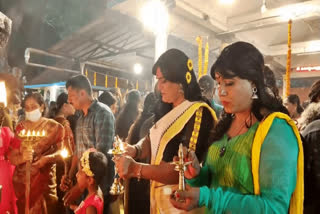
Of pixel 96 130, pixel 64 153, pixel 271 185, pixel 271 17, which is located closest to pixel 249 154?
pixel 271 185

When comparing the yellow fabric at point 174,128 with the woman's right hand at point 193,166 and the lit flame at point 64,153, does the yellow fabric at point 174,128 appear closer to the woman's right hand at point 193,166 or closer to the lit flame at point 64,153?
the woman's right hand at point 193,166

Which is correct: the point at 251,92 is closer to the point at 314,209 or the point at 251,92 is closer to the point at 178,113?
the point at 178,113

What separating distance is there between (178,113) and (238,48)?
910 mm

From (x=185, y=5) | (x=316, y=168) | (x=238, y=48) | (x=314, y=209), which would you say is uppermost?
(x=185, y=5)

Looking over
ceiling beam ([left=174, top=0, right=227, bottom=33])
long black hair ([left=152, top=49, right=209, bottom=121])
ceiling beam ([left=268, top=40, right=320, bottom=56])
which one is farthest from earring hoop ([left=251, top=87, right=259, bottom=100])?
ceiling beam ([left=268, top=40, right=320, bottom=56])

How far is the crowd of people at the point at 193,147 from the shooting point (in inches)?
43.9

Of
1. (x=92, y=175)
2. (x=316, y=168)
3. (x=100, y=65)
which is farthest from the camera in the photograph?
(x=100, y=65)

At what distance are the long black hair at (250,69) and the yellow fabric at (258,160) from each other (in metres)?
0.10

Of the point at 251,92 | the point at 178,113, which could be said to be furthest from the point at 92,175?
the point at 251,92

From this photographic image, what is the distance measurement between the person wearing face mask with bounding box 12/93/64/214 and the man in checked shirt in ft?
1.44

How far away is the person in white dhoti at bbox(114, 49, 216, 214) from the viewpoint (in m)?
1.89

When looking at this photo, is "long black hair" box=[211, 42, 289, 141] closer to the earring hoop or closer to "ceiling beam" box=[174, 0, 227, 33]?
the earring hoop

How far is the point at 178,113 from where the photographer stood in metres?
2.09

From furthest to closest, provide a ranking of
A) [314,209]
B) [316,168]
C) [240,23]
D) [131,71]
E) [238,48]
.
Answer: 1. [131,71]
2. [240,23]
3. [314,209]
4. [316,168]
5. [238,48]
